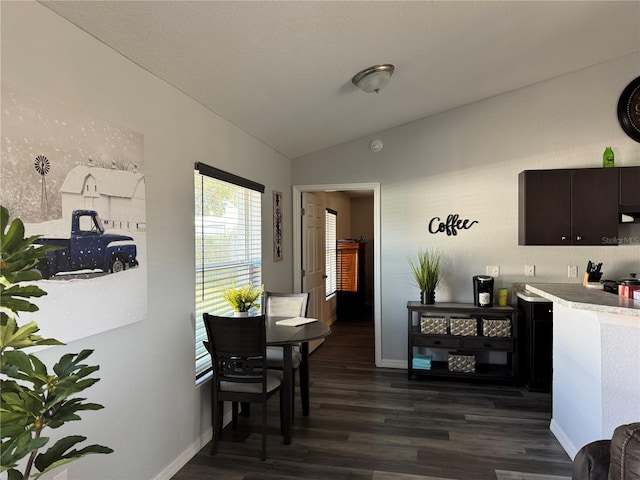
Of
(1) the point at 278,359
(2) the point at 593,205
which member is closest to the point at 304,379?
(1) the point at 278,359

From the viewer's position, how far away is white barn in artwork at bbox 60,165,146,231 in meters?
1.81

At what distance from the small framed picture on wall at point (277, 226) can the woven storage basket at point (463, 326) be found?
1942mm

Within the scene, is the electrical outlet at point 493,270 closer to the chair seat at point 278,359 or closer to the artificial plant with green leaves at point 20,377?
the chair seat at point 278,359

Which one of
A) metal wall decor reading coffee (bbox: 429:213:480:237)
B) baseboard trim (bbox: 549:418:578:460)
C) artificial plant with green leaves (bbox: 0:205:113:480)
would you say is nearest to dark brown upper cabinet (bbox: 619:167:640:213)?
metal wall decor reading coffee (bbox: 429:213:480:237)

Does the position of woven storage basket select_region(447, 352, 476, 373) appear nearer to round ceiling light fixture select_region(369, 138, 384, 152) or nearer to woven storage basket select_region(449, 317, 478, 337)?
woven storage basket select_region(449, 317, 478, 337)

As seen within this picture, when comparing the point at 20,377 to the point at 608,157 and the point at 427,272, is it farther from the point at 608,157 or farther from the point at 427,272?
the point at 608,157

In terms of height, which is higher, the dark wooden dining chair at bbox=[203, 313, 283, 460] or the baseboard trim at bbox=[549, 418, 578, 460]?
the dark wooden dining chair at bbox=[203, 313, 283, 460]

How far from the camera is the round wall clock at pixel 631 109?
4.02 metres

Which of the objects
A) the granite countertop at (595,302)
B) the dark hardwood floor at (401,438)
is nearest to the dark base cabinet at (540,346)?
the dark hardwood floor at (401,438)

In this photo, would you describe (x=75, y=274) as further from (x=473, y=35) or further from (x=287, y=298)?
(x=473, y=35)

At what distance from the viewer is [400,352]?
185 inches

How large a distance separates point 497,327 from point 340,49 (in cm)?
302

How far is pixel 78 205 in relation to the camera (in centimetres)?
183

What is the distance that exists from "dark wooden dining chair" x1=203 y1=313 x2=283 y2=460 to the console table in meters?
1.90
